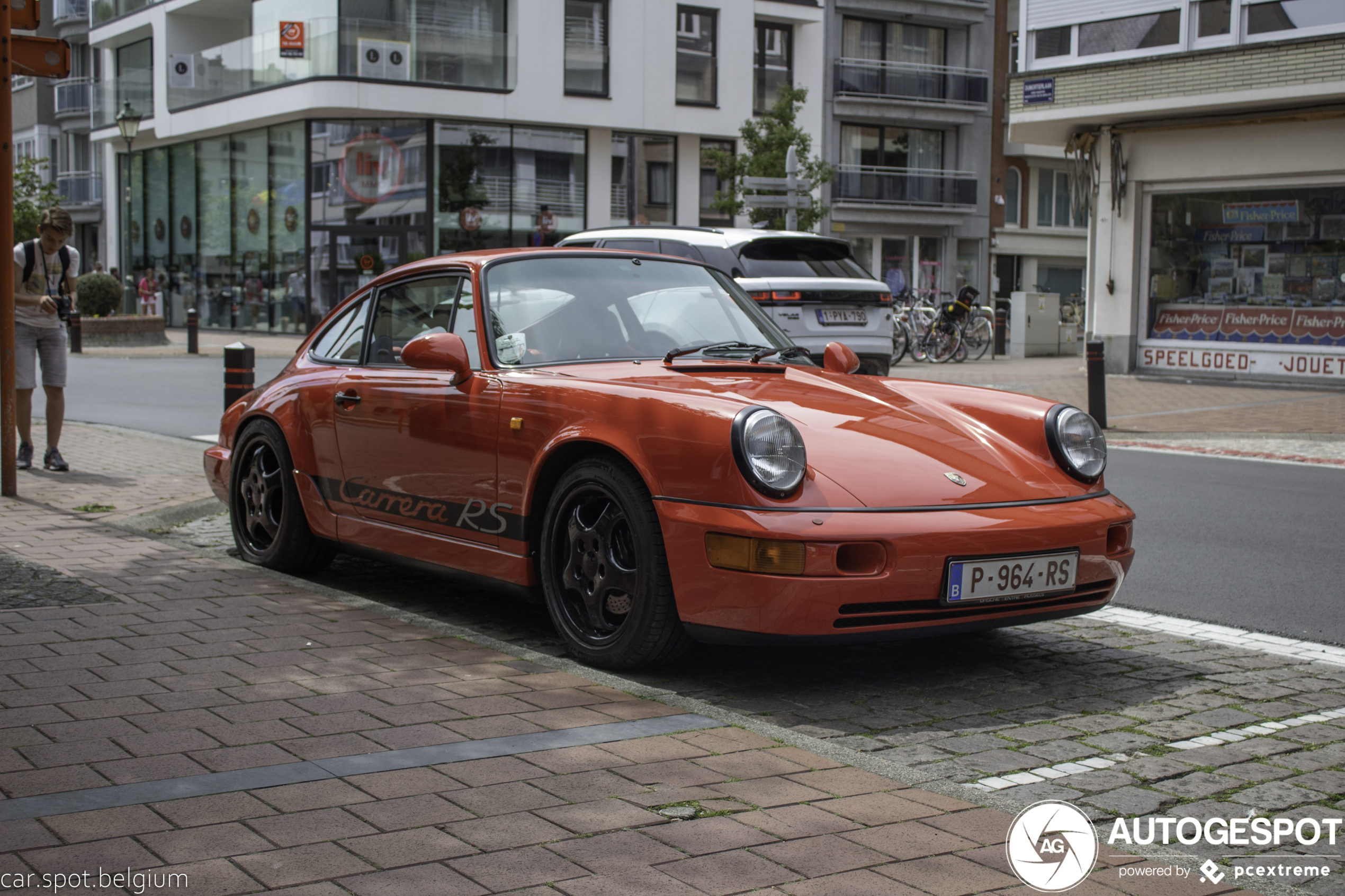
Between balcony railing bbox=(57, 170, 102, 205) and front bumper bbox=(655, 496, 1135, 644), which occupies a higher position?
balcony railing bbox=(57, 170, 102, 205)

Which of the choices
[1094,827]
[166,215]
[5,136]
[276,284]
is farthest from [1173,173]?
[166,215]

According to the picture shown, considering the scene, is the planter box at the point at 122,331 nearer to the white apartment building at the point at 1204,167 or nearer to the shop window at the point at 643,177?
the shop window at the point at 643,177

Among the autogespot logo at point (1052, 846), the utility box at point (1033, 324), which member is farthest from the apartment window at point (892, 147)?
the autogespot logo at point (1052, 846)

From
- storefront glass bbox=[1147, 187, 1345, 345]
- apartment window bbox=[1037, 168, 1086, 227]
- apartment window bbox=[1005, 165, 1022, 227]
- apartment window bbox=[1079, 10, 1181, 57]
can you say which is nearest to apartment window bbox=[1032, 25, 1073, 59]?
apartment window bbox=[1079, 10, 1181, 57]

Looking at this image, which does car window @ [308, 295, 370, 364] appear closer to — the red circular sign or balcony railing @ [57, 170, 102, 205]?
the red circular sign

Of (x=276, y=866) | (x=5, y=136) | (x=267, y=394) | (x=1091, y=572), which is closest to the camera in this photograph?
(x=276, y=866)

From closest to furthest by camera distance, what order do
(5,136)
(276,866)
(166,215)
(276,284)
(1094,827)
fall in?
(276,866) < (1094,827) < (5,136) < (276,284) < (166,215)

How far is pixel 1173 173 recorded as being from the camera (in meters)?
21.1

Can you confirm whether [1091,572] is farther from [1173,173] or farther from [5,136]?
[1173,173]

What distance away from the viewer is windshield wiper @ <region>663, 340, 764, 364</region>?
5059mm

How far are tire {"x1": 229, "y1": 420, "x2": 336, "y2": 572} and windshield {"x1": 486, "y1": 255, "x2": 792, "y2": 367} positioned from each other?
1.46 meters

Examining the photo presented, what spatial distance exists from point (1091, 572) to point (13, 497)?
20.8 feet

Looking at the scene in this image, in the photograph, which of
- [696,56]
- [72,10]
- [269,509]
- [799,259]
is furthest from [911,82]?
[269,509]

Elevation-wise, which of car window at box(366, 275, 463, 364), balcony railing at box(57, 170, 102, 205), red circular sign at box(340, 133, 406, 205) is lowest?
car window at box(366, 275, 463, 364)
